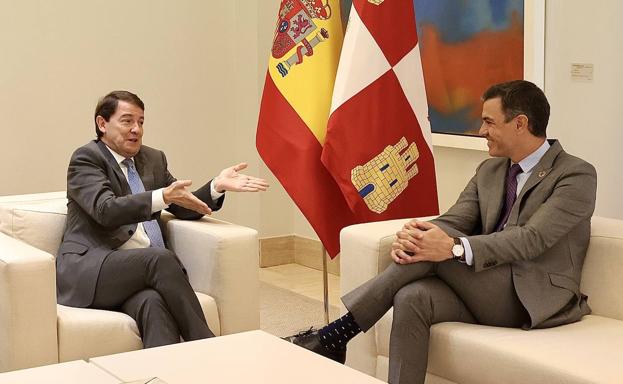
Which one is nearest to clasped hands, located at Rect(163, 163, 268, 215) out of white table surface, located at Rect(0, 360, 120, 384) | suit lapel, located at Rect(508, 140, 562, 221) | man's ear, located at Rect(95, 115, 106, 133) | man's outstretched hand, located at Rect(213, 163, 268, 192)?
man's outstretched hand, located at Rect(213, 163, 268, 192)

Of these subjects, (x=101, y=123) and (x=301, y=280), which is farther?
(x=301, y=280)

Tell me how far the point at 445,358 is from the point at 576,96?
1690 millimetres

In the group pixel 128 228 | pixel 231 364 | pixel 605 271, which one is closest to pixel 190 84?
pixel 128 228

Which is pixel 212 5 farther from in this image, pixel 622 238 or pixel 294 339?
pixel 622 238

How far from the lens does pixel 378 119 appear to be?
449 centimetres

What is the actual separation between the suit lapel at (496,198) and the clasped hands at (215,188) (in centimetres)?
90

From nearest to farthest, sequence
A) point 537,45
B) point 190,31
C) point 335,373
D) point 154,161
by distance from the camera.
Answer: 1. point 335,373
2. point 154,161
3. point 537,45
4. point 190,31

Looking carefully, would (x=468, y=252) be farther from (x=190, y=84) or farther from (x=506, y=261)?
(x=190, y=84)

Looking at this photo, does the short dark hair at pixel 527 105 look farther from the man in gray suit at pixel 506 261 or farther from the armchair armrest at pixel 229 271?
the armchair armrest at pixel 229 271

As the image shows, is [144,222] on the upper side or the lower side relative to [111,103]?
lower

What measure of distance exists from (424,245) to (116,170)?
136cm

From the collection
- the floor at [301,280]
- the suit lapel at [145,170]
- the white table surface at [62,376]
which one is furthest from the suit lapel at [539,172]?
the floor at [301,280]

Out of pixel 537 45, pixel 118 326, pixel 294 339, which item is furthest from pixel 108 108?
pixel 537 45

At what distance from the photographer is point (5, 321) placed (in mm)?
3459
